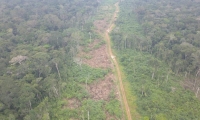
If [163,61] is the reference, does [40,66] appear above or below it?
above

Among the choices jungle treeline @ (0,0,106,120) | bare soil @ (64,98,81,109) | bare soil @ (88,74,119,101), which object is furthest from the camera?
bare soil @ (88,74,119,101)

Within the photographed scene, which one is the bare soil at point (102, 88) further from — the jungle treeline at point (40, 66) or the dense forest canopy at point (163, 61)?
the dense forest canopy at point (163, 61)

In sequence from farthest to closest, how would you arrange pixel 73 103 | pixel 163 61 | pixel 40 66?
pixel 163 61, pixel 40 66, pixel 73 103

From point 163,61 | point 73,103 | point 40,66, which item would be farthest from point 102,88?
point 163,61

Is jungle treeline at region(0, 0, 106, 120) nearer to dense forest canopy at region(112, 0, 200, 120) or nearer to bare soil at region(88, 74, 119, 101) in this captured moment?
bare soil at region(88, 74, 119, 101)

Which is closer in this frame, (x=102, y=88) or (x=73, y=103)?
(x=73, y=103)

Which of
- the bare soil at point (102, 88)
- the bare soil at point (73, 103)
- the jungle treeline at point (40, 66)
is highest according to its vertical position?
the jungle treeline at point (40, 66)

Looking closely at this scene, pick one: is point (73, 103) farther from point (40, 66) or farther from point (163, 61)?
point (163, 61)

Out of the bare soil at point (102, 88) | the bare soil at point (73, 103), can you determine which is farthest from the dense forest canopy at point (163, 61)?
the bare soil at point (73, 103)

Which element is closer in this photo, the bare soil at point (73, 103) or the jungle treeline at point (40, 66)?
the jungle treeline at point (40, 66)

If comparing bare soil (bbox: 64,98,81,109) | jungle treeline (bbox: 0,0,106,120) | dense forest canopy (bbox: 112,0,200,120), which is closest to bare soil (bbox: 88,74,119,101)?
jungle treeline (bbox: 0,0,106,120)

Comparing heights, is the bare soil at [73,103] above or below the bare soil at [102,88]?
below
